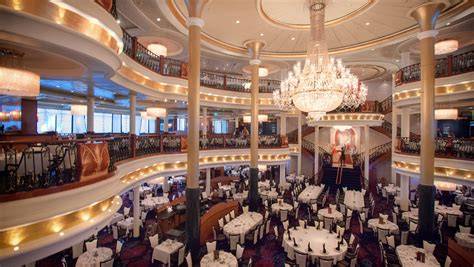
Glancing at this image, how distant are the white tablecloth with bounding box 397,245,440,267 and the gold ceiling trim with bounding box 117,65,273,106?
1001 cm

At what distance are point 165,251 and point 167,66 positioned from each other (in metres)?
7.79

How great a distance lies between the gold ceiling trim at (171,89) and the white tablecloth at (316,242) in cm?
769

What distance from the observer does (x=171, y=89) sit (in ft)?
36.4

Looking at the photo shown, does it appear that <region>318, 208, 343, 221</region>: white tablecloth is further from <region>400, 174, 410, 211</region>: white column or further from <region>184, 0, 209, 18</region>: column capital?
<region>184, 0, 209, 18</region>: column capital

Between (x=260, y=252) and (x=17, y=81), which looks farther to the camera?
(x=260, y=252)

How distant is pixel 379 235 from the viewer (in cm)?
936

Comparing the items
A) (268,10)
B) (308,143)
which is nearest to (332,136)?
(308,143)

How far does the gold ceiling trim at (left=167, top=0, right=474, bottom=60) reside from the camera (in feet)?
27.5

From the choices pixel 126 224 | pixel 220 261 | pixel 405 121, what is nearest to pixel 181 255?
pixel 220 261

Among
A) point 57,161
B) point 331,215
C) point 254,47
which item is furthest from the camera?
point 254,47

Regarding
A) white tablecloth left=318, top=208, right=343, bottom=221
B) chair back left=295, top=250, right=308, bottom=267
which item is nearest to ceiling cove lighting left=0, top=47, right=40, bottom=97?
chair back left=295, top=250, right=308, bottom=267

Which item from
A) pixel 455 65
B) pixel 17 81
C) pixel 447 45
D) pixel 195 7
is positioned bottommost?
pixel 17 81

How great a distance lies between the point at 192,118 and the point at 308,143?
15.9m

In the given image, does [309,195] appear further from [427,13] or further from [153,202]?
[427,13]
